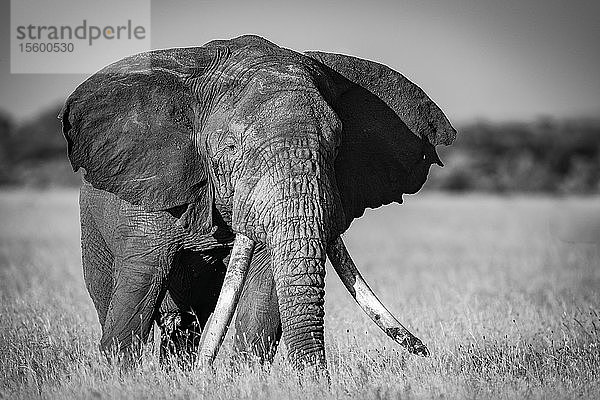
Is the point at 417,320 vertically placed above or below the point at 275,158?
below

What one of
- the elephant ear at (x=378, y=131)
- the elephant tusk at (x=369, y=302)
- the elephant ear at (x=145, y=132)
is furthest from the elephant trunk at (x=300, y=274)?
the elephant ear at (x=378, y=131)

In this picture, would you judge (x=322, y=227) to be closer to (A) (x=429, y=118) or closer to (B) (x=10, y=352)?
(A) (x=429, y=118)

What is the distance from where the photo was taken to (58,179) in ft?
188

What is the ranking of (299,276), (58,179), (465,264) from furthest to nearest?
(58,179), (465,264), (299,276)

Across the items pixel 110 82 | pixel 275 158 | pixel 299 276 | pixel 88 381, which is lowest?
pixel 88 381

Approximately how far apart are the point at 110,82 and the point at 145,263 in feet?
4.35

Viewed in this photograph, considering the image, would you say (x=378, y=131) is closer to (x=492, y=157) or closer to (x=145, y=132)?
(x=145, y=132)

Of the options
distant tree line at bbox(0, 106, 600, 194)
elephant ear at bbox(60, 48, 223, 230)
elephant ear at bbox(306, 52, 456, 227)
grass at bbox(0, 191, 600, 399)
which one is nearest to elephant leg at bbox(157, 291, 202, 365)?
grass at bbox(0, 191, 600, 399)

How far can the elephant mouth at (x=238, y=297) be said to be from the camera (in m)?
7.72

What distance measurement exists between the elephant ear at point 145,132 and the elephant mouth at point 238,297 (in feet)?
1.24

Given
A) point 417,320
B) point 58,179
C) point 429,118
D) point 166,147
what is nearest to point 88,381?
point 166,147

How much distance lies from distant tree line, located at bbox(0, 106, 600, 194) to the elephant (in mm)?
43200

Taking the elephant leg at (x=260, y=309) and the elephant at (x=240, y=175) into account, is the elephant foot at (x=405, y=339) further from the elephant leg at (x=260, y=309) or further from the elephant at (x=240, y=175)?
the elephant leg at (x=260, y=309)

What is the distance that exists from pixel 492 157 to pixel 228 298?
56.1 m
